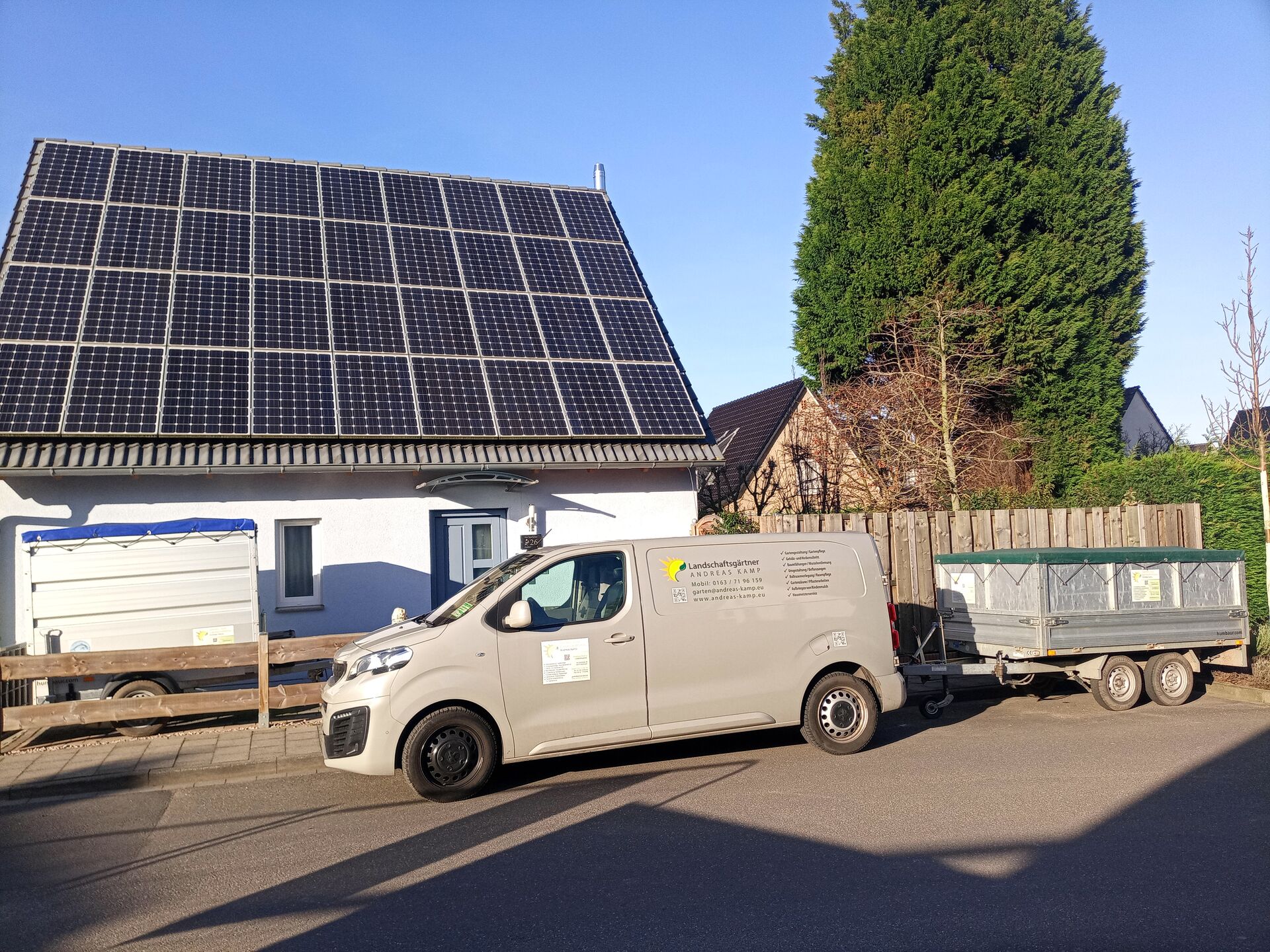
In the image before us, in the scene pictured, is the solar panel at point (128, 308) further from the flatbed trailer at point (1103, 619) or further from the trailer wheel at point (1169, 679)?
the trailer wheel at point (1169, 679)

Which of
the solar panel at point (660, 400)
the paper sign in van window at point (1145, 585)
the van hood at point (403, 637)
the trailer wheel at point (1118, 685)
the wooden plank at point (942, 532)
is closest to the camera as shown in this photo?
the van hood at point (403, 637)

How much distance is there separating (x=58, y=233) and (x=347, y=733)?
34.6 feet

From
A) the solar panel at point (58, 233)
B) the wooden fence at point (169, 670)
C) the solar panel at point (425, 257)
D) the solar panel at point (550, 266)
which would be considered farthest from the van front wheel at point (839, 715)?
the solar panel at point (58, 233)

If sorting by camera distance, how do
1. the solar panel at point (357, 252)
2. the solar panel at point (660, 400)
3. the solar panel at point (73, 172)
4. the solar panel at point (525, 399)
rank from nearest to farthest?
the solar panel at point (525, 399) < the solar panel at point (660, 400) < the solar panel at point (73, 172) < the solar panel at point (357, 252)

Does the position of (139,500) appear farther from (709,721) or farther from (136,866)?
(709,721)

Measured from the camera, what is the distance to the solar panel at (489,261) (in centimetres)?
1625

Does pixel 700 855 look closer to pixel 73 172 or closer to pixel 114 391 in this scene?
pixel 114 391

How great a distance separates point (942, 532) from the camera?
44.6 feet

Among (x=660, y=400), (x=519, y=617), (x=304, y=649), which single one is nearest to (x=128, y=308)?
(x=304, y=649)

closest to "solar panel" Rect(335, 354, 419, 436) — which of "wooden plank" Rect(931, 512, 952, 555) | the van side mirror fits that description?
the van side mirror

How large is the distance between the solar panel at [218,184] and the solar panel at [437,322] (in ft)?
11.0

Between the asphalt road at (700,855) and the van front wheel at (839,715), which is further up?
the van front wheel at (839,715)

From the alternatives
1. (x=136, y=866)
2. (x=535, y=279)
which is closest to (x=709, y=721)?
(x=136, y=866)

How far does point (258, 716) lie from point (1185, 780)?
8.96 meters
